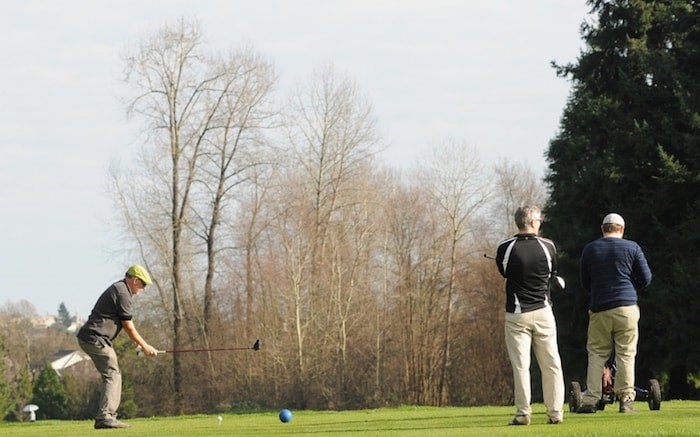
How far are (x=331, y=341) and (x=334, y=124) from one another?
393 inches

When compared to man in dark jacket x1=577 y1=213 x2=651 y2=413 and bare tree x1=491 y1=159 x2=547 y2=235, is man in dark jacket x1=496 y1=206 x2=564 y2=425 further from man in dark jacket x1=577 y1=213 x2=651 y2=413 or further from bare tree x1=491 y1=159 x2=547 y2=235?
bare tree x1=491 y1=159 x2=547 y2=235

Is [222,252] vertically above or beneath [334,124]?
Result: beneath

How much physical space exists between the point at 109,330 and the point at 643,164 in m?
22.7

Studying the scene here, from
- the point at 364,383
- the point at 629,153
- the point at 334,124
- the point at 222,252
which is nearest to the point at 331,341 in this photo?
the point at 364,383

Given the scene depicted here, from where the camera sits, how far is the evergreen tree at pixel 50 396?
65.9 m

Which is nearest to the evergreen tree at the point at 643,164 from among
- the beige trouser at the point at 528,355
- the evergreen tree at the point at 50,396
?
the beige trouser at the point at 528,355

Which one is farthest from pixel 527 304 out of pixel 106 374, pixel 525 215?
pixel 106 374

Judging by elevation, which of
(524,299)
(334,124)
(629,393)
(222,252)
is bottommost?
(629,393)

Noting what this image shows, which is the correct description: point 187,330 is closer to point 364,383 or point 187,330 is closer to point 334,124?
point 364,383

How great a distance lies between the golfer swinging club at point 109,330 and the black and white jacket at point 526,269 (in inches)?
174

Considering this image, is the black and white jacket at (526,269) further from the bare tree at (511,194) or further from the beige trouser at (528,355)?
the bare tree at (511,194)

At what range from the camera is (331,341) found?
50.4 metres

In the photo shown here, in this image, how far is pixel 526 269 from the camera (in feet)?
38.4

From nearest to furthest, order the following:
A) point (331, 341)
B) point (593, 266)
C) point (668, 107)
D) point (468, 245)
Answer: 1. point (593, 266)
2. point (668, 107)
3. point (331, 341)
4. point (468, 245)
